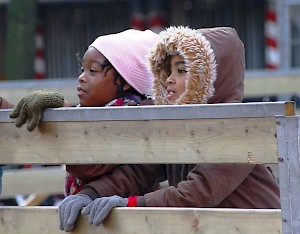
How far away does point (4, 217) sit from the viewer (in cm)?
419

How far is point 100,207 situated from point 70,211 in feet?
0.38

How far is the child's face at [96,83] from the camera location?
446cm

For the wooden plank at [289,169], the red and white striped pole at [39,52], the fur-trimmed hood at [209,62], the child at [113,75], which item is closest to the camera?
the wooden plank at [289,169]

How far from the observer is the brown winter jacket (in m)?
3.97

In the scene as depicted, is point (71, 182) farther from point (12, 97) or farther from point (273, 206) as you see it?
point (12, 97)

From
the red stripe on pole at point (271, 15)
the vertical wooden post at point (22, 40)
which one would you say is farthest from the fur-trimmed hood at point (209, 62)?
the red stripe on pole at point (271, 15)

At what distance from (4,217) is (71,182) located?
34 centimetres

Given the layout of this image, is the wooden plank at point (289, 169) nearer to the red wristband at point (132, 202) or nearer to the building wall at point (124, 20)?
the red wristband at point (132, 202)

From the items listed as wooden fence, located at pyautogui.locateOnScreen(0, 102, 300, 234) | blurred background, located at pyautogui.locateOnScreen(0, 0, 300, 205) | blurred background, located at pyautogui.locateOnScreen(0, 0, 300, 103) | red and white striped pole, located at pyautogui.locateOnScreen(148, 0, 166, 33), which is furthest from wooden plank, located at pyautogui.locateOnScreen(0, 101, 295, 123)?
red and white striped pole, located at pyautogui.locateOnScreen(148, 0, 166, 33)

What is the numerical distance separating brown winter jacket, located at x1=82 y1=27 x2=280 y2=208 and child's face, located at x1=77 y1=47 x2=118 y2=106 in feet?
0.60

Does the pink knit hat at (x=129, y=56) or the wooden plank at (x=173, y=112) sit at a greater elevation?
the pink knit hat at (x=129, y=56)

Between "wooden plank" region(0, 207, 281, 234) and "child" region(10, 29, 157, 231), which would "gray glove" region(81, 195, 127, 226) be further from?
"child" region(10, 29, 157, 231)

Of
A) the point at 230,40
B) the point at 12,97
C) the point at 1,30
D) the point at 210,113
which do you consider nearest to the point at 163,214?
the point at 210,113

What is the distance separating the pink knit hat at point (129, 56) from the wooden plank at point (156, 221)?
0.66 meters
